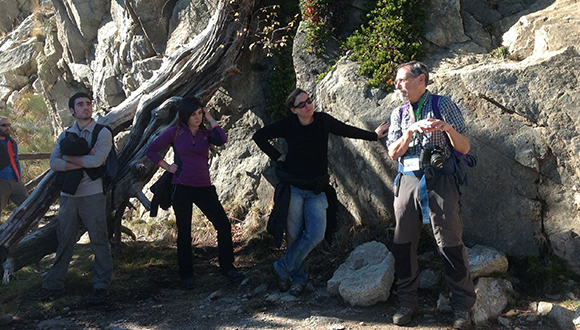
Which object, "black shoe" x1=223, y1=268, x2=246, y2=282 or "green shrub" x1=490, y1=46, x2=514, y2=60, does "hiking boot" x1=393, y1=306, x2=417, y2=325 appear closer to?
"black shoe" x1=223, y1=268, x2=246, y2=282

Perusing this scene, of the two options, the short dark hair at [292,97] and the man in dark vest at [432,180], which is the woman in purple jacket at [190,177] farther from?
the man in dark vest at [432,180]

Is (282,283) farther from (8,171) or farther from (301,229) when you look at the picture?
(8,171)

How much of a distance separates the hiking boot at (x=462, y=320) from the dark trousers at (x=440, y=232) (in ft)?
0.14

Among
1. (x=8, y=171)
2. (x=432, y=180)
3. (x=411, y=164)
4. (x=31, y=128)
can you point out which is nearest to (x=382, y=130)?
(x=411, y=164)

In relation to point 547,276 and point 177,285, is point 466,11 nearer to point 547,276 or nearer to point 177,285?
point 547,276

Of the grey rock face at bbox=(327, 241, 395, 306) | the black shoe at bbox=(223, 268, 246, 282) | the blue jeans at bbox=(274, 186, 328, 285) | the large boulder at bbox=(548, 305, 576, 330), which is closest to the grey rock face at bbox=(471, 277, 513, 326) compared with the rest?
the large boulder at bbox=(548, 305, 576, 330)

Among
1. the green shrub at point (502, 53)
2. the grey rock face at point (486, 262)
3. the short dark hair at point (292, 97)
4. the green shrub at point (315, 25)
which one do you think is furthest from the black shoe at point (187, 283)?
the green shrub at point (502, 53)

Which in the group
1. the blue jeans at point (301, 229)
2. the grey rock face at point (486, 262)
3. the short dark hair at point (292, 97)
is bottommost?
the grey rock face at point (486, 262)

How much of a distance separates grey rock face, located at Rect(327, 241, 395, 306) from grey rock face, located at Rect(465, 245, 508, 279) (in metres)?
0.77

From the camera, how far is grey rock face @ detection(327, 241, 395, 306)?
15.6 ft

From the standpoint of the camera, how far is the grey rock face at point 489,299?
4262 millimetres

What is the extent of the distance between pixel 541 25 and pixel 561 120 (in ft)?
4.21

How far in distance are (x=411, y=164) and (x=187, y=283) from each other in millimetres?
3048

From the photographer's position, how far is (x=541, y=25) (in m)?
5.53
